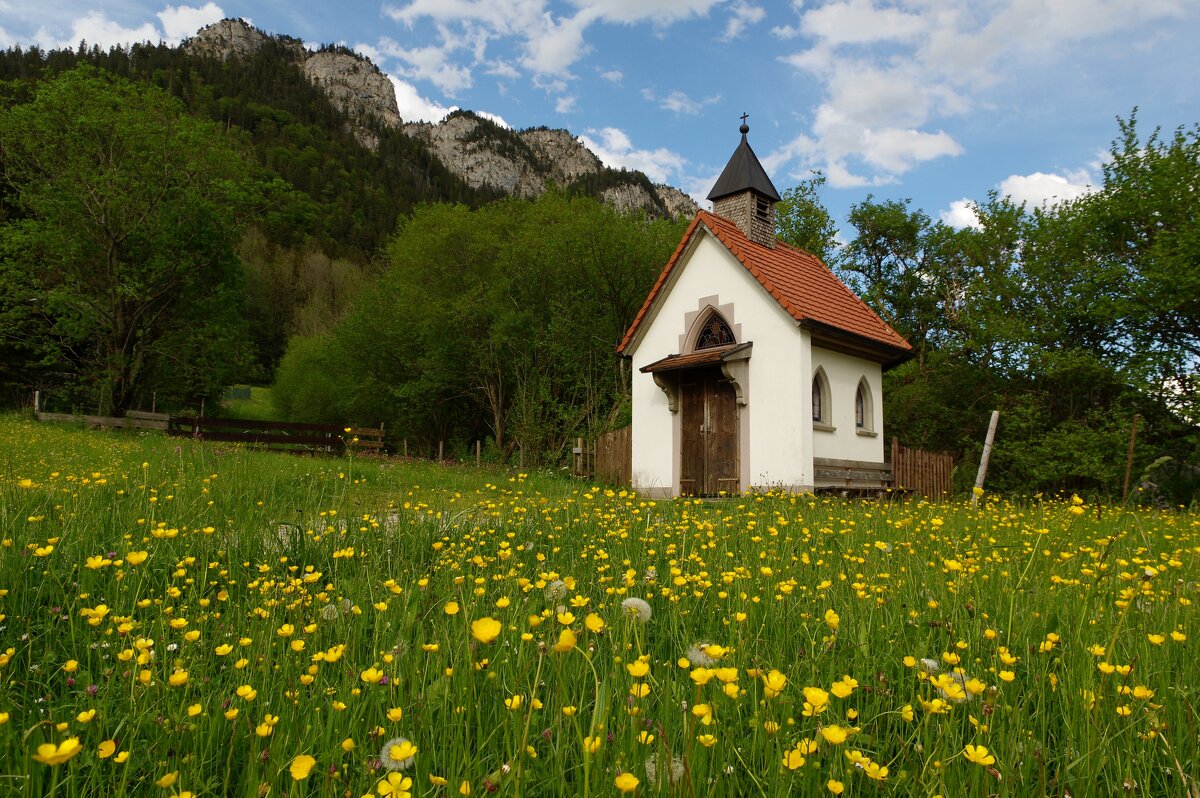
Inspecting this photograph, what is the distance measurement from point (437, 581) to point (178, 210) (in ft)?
93.1

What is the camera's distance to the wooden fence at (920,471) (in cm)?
1658

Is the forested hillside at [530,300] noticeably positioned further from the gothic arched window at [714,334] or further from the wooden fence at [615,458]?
the gothic arched window at [714,334]

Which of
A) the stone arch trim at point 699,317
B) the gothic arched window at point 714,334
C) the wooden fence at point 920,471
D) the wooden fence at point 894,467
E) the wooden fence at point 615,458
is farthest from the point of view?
the wooden fence at point 615,458

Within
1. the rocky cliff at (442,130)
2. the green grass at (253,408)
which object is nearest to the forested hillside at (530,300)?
the green grass at (253,408)

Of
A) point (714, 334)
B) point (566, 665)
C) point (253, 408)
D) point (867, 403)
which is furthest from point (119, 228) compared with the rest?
point (566, 665)

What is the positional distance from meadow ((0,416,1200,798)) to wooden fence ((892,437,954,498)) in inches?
468

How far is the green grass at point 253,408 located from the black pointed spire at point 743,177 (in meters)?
32.3

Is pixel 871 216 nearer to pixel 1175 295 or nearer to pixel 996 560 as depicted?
pixel 1175 295

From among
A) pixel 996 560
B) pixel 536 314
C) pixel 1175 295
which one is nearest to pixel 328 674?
pixel 996 560

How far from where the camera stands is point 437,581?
11.9ft

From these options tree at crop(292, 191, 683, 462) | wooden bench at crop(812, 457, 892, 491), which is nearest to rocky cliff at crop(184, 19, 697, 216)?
tree at crop(292, 191, 683, 462)

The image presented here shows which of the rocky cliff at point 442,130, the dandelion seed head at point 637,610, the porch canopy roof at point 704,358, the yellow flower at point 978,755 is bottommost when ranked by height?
the yellow flower at point 978,755

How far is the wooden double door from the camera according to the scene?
51.3 feet

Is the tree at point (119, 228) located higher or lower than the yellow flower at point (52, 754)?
higher
